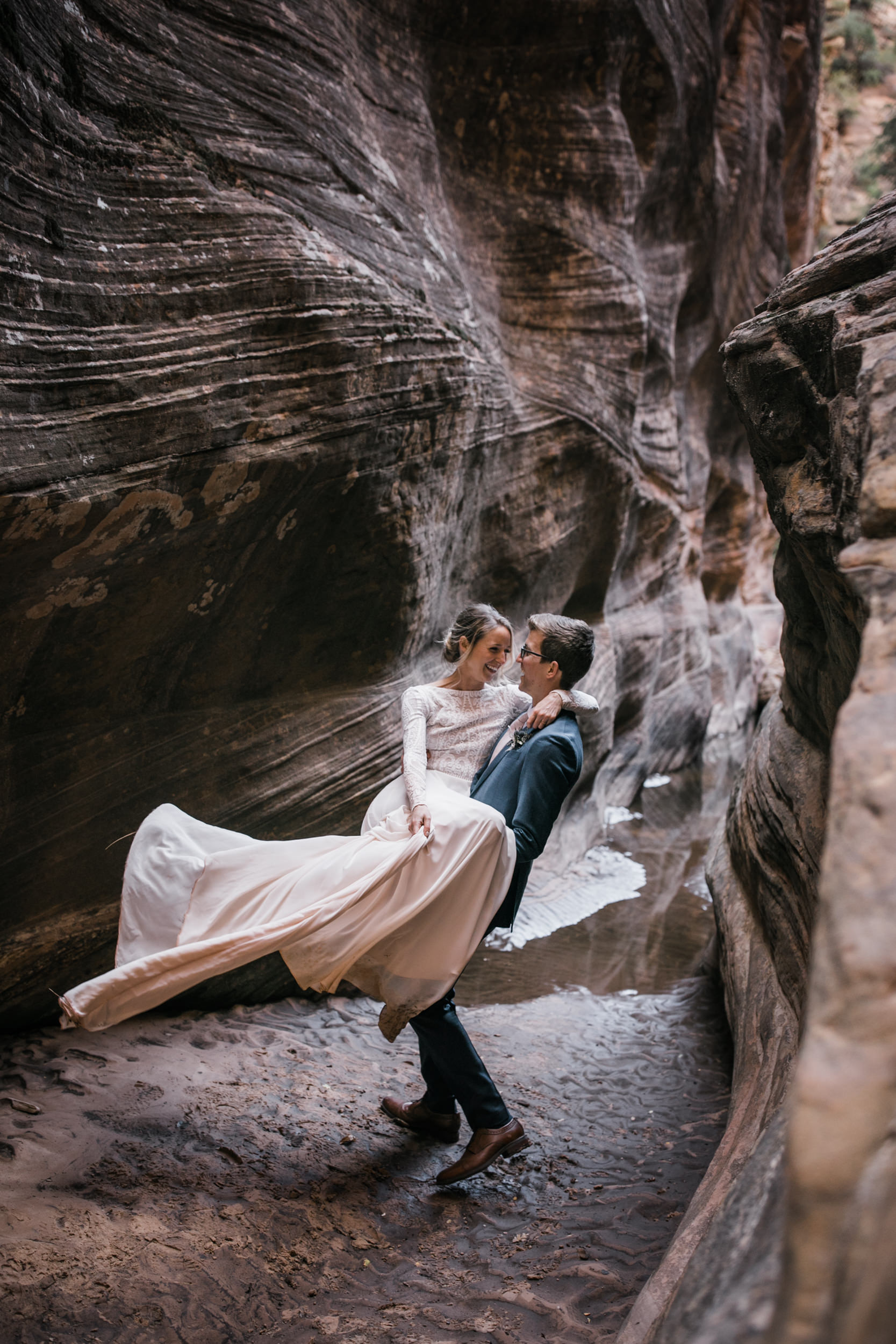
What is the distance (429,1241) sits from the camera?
3088 millimetres

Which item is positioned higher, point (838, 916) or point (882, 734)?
point (882, 734)

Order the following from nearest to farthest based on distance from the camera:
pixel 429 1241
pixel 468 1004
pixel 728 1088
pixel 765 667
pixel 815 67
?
pixel 429 1241, pixel 728 1088, pixel 468 1004, pixel 815 67, pixel 765 667

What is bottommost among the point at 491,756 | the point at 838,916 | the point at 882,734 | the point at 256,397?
the point at 491,756

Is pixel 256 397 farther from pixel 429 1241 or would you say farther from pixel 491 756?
pixel 429 1241

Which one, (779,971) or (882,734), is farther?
(779,971)

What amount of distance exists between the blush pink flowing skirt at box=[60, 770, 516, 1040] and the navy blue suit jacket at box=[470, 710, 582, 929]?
0.12m

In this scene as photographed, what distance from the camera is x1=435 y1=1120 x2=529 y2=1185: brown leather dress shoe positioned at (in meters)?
3.36

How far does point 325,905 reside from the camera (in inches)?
121

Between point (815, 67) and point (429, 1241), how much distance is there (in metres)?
19.2

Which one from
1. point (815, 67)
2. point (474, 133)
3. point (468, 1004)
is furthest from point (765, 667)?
point (468, 1004)

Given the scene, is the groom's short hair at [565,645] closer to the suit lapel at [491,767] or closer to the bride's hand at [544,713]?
the bride's hand at [544,713]

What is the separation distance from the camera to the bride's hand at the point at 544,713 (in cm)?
354

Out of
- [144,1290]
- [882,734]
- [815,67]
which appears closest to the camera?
[882,734]

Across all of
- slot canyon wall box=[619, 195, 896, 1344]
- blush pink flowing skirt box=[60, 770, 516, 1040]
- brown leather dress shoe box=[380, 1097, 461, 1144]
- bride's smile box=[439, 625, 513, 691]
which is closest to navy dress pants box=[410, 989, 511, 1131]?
blush pink flowing skirt box=[60, 770, 516, 1040]
